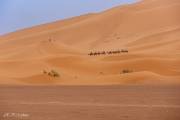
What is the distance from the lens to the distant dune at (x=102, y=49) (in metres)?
28.7

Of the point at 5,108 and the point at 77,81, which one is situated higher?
the point at 77,81

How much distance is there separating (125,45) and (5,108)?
1271 inches

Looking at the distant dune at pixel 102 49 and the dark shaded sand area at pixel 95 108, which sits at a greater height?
the distant dune at pixel 102 49

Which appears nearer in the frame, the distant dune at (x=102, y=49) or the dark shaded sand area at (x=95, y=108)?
the dark shaded sand area at (x=95, y=108)

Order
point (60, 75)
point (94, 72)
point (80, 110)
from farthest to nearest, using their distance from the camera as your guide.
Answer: point (94, 72) < point (60, 75) < point (80, 110)

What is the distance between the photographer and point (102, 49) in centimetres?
4316

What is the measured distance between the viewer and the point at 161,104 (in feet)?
42.9

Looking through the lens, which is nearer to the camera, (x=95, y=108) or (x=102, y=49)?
(x=95, y=108)

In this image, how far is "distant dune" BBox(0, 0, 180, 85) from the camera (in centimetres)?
2870

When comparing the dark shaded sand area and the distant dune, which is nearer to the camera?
the dark shaded sand area

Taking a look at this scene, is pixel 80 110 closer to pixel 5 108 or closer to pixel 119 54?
pixel 5 108

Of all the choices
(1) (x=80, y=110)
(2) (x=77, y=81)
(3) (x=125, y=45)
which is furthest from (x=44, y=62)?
(1) (x=80, y=110)

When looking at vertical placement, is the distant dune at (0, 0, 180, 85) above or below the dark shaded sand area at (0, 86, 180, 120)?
above

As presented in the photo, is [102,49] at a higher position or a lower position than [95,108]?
higher
